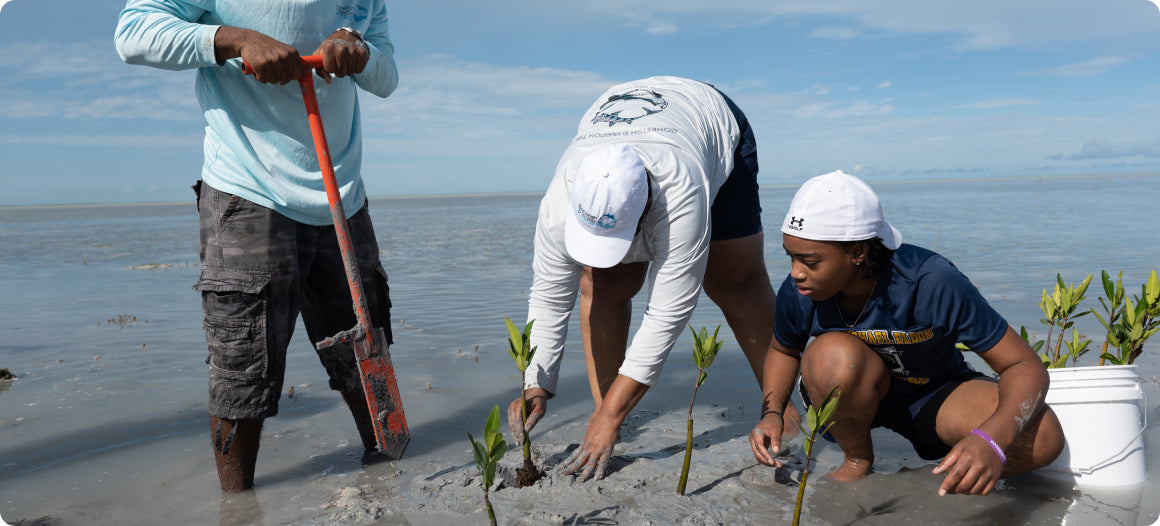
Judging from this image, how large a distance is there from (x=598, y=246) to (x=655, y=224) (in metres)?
0.30

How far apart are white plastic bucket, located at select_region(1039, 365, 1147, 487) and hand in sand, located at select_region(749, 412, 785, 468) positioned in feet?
3.40

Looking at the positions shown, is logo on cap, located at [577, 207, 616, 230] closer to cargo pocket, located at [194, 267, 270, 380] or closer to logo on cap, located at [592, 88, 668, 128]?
logo on cap, located at [592, 88, 668, 128]

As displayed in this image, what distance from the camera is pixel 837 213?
2.31 metres

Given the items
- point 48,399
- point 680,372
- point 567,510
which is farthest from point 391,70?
point 48,399

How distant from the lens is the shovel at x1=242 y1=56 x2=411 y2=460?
2750 millimetres

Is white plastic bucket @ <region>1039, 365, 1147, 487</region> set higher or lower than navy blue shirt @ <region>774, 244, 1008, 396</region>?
lower

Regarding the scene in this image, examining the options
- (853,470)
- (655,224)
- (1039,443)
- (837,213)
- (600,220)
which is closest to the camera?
(837,213)

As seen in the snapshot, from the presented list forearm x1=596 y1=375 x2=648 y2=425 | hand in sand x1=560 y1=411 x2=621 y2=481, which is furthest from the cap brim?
hand in sand x1=560 y1=411 x2=621 y2=481

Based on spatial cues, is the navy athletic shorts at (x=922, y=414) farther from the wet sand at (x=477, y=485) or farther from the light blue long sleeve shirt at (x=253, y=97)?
the light blue long sleeve shirt at (x=253, y=97)

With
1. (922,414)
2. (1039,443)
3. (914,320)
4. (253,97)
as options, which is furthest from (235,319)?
(1039,443)

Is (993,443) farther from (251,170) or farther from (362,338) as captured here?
(251,170)

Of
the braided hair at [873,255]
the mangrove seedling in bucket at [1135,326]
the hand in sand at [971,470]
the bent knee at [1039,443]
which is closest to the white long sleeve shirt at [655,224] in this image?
the braided hair at [873,255]

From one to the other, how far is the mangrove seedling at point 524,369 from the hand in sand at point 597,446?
19 centimetres

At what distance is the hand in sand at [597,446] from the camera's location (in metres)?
2.68
